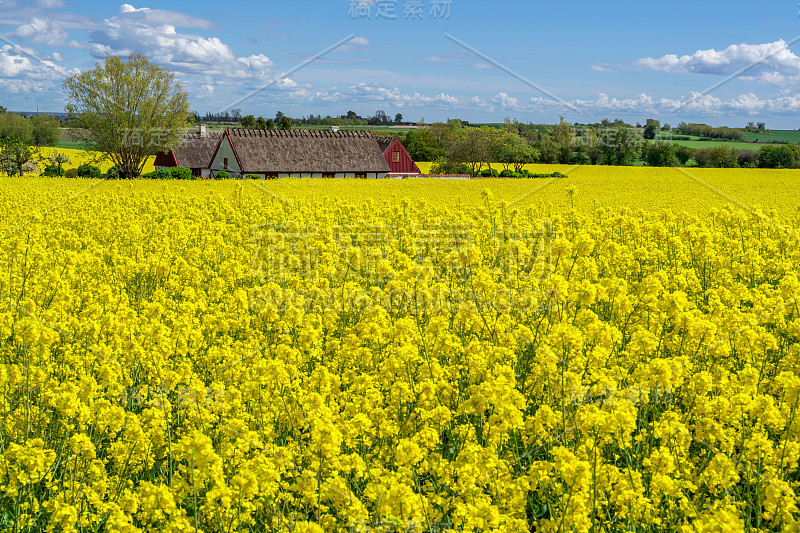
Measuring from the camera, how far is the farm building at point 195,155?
63.8 m

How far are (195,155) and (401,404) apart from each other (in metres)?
65.5

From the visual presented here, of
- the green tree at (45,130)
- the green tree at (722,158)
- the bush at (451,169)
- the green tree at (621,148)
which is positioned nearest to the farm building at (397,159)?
the bush at (451,169)

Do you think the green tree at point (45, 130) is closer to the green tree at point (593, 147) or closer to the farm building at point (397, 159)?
the farm building at point (397, 159)

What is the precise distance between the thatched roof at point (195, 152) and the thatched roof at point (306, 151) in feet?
29.0

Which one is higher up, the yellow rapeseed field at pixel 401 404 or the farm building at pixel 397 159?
the farm building at pixel 397 159

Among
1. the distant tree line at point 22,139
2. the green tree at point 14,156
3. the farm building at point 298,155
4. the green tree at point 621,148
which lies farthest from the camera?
the green tree at point 621,148

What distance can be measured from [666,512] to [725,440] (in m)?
0.71

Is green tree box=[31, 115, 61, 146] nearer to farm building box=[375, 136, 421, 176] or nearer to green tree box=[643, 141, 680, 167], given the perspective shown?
farm building box=[375, 136, 421, 176]

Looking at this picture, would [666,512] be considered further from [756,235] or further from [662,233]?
[756,235]

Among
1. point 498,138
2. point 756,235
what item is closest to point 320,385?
point 756,235

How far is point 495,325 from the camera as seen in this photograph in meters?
5.94

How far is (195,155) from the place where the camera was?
212 ft

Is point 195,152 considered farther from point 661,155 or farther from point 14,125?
point 661,155

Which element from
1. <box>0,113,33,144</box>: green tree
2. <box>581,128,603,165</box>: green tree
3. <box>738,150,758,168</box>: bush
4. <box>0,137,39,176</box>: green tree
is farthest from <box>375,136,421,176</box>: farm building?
<box>0,113,33,144</box>: green tree
